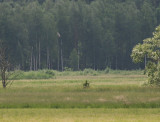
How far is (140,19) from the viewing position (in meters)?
140

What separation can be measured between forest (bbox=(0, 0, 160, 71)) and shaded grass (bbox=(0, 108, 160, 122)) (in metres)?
92.8

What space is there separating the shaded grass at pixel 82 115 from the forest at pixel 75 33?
92813 millimetres

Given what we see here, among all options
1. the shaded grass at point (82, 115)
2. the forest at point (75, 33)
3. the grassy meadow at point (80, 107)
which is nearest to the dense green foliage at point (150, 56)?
the grassy meadow at point (80, 107)

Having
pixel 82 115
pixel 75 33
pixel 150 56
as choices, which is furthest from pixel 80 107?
pixel 75 33

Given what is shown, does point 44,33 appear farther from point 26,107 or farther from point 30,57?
point 26,107

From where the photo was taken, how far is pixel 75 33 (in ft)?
461

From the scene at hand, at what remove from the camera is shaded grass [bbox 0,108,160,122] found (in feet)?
97.5

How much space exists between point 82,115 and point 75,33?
109 metres

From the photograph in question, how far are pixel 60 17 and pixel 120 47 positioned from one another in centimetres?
1850

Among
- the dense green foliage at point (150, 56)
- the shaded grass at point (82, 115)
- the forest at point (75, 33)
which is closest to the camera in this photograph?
the shaded grass at point (82, 115)

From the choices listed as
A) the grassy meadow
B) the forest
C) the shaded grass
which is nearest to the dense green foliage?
the grassy meadow

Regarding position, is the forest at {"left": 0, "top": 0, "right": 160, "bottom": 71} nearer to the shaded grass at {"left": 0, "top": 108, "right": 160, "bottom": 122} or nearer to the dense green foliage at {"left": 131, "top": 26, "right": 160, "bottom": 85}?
the dense green foliage at {"left": 131, "top": 26, "right": 160, "bottom": 85}

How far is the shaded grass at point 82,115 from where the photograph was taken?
29703 mm

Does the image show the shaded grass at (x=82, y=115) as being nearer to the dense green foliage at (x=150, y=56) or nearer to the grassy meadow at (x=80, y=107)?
the grassy meadow at (x=80, y=107)
